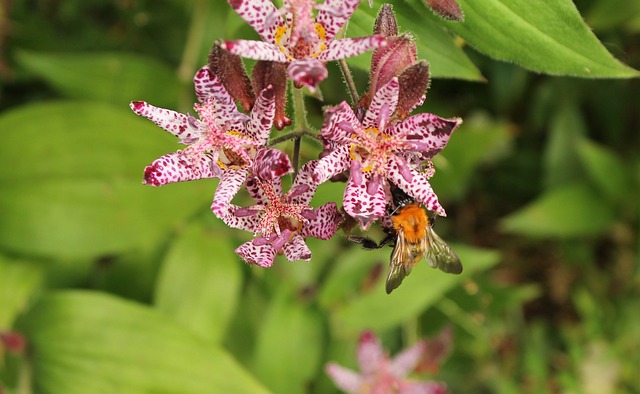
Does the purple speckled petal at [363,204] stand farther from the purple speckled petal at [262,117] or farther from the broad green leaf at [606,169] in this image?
the broad green leaf at [606,169]

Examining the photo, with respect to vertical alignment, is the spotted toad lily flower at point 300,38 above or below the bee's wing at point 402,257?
above

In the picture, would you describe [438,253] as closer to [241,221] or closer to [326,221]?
A: [326,221]

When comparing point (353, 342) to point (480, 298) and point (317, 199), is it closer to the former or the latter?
point (480, 298)

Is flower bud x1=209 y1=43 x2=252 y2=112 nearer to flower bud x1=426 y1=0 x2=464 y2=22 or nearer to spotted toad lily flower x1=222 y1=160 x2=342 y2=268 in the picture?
spotted toad lily flower x1=222 y1=160 x2=342 y2=268

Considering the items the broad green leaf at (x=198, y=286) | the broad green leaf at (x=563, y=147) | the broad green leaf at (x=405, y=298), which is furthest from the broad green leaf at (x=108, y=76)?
the broad green leaf at (x=563, y=147)

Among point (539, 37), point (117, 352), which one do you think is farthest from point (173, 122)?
point (117, 352)

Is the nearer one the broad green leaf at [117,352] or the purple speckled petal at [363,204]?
the purple speckled petal at [363,204]

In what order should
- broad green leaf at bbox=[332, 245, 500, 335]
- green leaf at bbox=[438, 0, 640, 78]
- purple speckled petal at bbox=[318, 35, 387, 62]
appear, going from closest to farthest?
purple speckled petal at bbox=[318, 35, 387, 62] < green leaf at bbox=[438, 0, 640, 78] < broad green leaf at bbox=[332, 245, 500, 335]

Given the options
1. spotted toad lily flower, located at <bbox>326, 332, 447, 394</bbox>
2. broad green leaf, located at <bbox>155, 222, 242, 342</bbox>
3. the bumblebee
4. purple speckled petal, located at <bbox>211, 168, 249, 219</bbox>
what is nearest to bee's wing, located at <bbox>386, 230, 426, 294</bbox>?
the bumblebee
